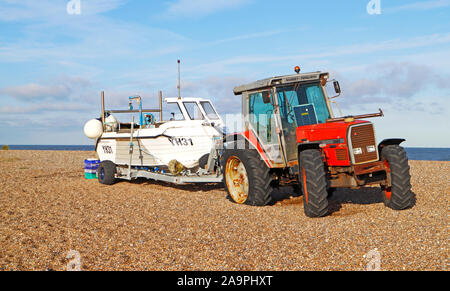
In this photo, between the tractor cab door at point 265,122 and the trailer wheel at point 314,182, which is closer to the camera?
the trailer wheel at point 314,182

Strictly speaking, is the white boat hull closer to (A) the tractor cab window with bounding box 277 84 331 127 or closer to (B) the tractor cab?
(B) the tractor cab

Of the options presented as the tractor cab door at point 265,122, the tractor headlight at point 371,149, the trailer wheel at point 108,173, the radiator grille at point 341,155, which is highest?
the tractor cab door at point 265,122

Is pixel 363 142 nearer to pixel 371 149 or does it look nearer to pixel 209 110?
pixel 371 149

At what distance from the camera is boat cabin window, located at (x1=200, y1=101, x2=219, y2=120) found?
13617mm

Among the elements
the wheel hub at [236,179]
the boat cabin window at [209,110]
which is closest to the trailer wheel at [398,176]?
the wheel hub at [236,179]

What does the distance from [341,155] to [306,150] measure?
27.0 inches

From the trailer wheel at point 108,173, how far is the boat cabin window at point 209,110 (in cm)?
374

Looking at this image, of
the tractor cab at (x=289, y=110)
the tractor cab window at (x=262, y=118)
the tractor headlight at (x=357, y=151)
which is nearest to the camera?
the tractor headlight at (x=357, y=151)

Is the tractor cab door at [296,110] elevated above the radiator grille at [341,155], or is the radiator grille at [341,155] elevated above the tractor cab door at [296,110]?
the tractor cab door at [296,110]

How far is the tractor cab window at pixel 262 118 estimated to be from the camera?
920cm

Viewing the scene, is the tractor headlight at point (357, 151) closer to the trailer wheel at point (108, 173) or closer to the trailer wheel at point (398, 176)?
the trailer wheel at point (398, 176)

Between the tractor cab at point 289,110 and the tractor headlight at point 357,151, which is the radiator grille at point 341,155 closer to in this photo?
the tractor headlight at point 357,151

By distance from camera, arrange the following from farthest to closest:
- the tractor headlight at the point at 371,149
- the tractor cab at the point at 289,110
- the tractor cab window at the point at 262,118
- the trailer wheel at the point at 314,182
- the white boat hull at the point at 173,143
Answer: the white boat hull at the point at 173,143
the tractor cab window at the point at 262,118
the tractor cab at the point at 289,110
the tractor headlight at the point at 371,149
the trailer wheel at the point at 314,182

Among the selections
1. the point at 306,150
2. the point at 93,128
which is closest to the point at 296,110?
the point at 306,150
